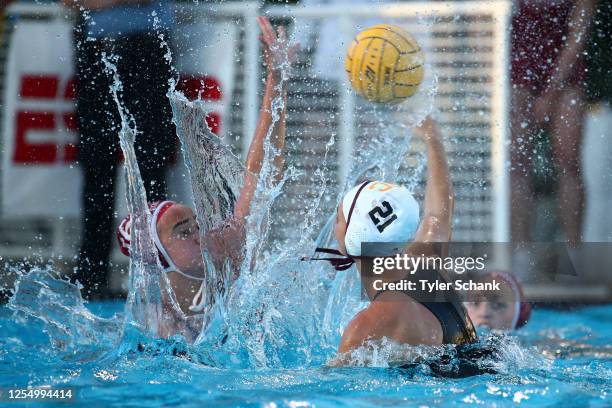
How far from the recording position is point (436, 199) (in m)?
3.29

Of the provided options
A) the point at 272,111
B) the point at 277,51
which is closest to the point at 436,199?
the point at 272,111

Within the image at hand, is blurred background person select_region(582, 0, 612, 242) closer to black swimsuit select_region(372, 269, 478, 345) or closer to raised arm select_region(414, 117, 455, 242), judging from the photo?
raised arm select_region(414, 117, 455, 242)

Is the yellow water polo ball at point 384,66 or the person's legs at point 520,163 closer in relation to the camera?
the yellow water polo ball at point 384,66

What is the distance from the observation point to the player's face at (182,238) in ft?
11.2

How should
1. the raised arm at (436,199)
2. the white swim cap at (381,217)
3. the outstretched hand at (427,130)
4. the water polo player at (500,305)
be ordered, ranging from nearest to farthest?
the white swim cap at (381,217) < the raised arm at (436,199) < the outstretched hand at (427,130) < the water polo player at (500,305)

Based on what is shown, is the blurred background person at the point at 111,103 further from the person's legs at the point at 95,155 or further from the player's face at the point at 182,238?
the player's face at the point at 182,238

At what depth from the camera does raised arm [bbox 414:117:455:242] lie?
127 inches

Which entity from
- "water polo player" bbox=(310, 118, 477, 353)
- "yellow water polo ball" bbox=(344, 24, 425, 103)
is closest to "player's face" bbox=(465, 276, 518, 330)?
"yellow water polo ball" bbox=(344, 24, 425, 103)

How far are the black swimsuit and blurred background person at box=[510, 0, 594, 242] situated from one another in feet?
9.01

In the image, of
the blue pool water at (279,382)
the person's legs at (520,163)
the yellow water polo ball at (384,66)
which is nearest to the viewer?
the blue pool water at (279,382)

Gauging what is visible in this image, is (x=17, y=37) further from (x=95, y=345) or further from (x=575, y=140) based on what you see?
(x=575, y=140)

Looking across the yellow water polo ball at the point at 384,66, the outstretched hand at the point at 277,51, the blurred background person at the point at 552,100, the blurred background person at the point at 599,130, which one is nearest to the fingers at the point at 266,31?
the outstretched hand at the point at 277,51

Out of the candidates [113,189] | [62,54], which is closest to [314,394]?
[113,189]

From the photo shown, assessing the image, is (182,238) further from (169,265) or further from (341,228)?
(341,228)
